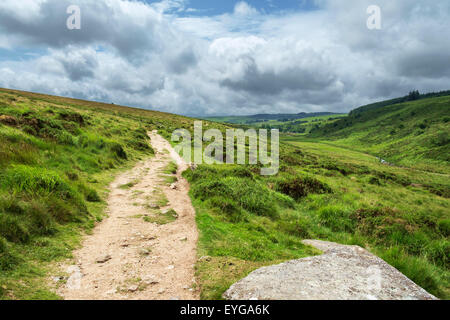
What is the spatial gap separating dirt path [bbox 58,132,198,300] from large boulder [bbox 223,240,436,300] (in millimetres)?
1474

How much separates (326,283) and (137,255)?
513 centimetres

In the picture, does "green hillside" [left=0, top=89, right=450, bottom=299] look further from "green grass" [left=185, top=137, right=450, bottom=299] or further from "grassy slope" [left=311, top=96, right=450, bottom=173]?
"grassy slope" [left=311, top=96, right=450, bottom=173]

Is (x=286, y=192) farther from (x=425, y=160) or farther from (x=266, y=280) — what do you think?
(x=425, y=160)

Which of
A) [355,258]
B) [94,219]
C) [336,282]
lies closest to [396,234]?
[355,258]

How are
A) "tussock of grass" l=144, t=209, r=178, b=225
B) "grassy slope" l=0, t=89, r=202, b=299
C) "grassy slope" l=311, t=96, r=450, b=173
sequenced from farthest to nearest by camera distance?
"grassy slope" l=311, t=96, r=450, b=173 < "tussock of grass" l=144, t=209, r=178, b=225 < "grassy slope" l=0, t=89, r=202, b=299

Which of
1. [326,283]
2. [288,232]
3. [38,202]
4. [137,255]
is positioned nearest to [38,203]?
[38,202]

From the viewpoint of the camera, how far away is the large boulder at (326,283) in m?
4.80

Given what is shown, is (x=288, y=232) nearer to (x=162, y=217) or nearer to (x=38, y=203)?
(x=162, y=217)

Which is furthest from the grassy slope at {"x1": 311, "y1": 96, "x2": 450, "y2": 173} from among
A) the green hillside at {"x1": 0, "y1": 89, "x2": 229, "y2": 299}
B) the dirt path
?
the green hillside at {"x1": 0, "y1": 89, "x2": 229, "y2": 299}

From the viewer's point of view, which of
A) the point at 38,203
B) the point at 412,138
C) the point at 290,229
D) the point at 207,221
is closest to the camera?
the point at 38,203

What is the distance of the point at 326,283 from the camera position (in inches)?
208

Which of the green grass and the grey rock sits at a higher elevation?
the grey rock

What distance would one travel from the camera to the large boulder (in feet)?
15.8
